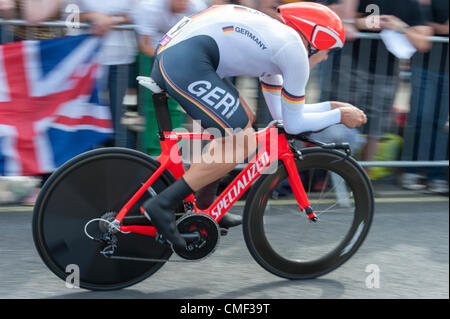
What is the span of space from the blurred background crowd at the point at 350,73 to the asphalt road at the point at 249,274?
1104 mm

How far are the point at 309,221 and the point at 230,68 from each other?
116 cm

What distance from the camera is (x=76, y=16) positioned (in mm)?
5117

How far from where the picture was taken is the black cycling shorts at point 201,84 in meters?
3.28

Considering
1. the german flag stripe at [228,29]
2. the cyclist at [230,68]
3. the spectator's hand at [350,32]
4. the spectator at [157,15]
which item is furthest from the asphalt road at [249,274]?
the spectator's hand at [350,32]

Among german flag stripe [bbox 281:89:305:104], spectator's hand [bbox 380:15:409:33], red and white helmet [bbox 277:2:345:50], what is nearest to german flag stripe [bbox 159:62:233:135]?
german flag stripe [bbox 281:89:305:104]

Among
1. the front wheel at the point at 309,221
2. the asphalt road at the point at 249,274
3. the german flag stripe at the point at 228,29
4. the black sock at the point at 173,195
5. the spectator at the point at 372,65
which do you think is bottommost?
the asphalt road at the point at 249,274

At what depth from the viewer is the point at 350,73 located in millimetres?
5828

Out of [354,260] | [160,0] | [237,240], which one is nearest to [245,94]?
[160,0]

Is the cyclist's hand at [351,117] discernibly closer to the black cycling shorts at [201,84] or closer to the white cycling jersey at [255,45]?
the white cycling jersey at [255,45]

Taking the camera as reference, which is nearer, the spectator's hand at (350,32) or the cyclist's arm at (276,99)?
the cyclist's arm at (276,99)

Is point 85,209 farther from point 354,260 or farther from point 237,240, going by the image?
point 354,260

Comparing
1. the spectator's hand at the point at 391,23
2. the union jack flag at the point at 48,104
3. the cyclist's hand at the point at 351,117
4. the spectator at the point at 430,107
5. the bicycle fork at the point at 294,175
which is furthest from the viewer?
the spectator at the point at 430,107

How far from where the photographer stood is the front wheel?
145 inches

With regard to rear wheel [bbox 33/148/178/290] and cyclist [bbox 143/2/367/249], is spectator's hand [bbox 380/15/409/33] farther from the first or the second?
rear wheel [bbox 33/148/178/290]
